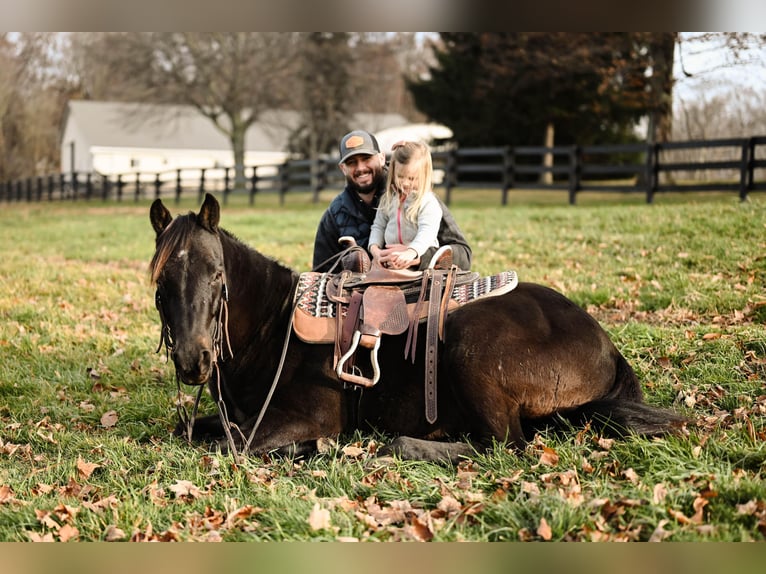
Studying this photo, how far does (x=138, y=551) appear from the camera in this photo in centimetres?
316

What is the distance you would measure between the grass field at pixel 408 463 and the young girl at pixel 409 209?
1225 millimetres

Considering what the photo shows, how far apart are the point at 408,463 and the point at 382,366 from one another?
0.70 metres

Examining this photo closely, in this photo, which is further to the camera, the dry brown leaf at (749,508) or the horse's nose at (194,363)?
the horse's nose at (194,363)

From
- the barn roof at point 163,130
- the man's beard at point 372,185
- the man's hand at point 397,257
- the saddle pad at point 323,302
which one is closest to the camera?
the saddle pad at point 323,302

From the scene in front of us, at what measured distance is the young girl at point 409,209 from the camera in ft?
16.0

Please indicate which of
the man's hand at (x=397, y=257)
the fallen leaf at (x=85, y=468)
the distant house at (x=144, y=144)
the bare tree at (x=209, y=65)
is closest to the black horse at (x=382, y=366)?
the man's hand at (x=397, y=257)

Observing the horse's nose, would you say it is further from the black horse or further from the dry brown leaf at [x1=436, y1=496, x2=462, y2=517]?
the dry brown leaf at [x1=436, y1=496, x2=462, y2=517]

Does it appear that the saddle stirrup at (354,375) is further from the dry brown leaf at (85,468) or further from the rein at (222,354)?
the dry brown leaf at (85,468)

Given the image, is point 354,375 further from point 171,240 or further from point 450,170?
point 450,170

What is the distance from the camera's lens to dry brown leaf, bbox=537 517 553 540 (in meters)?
3.14

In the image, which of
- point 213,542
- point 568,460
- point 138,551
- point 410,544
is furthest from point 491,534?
point 138,551

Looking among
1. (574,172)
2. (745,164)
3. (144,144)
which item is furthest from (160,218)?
(144,144)

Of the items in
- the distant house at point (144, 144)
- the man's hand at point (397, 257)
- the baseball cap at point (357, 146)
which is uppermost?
the distant house at point (144, 144)
